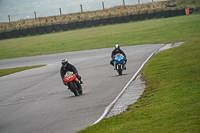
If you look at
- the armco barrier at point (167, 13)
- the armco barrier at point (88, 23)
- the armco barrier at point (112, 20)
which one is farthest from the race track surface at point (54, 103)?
the armco barrier at point (112, 20)

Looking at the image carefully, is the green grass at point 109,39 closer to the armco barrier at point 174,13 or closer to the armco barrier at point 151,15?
the armco barrier at point 151,15

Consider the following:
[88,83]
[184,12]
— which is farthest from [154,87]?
[184,12]

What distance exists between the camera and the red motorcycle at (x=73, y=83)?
14227mm

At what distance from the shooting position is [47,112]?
11844 millimetres

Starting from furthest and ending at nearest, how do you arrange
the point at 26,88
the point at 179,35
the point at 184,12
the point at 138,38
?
1. the point at 184,12
2. the point at 138,38
3. the point at 179,35
4. the point at 26,88

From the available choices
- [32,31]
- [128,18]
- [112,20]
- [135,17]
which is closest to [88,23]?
[112,20]

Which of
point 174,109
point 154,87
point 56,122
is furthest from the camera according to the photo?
point 154,87

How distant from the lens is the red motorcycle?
46.7 feet

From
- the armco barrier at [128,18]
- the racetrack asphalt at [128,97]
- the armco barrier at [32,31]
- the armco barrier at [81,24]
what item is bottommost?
the racetrack asphalt at [128,97]

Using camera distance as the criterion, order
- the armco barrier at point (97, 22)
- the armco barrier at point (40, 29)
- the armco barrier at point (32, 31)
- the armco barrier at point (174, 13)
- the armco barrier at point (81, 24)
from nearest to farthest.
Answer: the armco barrier at point (174, 13) → the armco barrier at point (97, 22) → the armco barrier at point (81, 24) → the armco barrier at point (40, 29) → the armco barrier at point (32, 31)

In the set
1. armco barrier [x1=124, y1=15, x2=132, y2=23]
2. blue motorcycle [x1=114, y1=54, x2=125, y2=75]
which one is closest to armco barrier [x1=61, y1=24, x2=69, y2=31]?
armco barrier [x1=124, y1=15, x2=132, y2=23]

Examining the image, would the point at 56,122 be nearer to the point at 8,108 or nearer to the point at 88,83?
the point at 8,108

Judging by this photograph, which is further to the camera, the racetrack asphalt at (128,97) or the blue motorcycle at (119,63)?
the blue motorcycle at (119,63)

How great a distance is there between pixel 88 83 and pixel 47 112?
5404 mm
